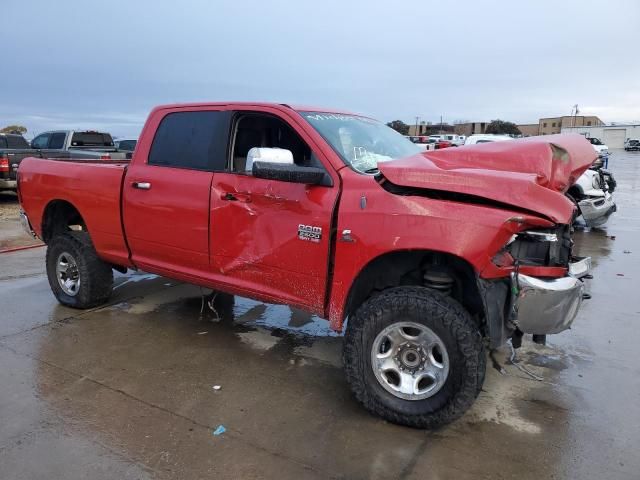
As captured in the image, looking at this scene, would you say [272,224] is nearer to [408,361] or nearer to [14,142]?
[408,361]

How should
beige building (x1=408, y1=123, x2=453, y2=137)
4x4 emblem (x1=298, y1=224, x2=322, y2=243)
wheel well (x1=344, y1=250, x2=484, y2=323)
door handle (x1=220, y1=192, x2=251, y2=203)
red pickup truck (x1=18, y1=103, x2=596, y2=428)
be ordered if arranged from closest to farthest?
1. red pickup truck (x1=18, y1=103, x2=596, y2=428)
2. wheel well (x1=344, y1=250, x2=484, y2=323)
3. 4x4 emblem (x1=298, y1=224, x2=322, y2=243)
4. door handle (x1=220, y1=192, x2=251, y2=203)
5. beige building (x1=408, y1=123, x2=453, y2=137)

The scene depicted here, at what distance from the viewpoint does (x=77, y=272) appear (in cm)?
A: 531

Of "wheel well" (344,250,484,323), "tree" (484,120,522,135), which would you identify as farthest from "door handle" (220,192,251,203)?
"tree" (484,120,522,135)

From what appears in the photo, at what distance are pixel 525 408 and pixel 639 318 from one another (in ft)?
8.14

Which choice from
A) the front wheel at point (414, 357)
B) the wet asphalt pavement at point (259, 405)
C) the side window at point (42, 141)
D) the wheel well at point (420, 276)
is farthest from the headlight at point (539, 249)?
the side window at point (42, 141)

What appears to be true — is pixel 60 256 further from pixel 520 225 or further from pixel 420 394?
pixel 520 225

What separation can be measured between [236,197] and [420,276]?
58.9 inches

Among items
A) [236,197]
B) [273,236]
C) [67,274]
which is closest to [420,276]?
[273,236]

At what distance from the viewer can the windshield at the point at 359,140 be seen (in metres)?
3.73

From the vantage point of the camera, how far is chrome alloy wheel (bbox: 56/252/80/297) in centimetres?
534

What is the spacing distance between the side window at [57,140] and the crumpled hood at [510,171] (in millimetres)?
13724

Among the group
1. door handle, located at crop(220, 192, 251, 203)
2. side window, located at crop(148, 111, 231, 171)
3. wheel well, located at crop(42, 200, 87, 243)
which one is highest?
side window, located at crop(148, 111, 231, 171)

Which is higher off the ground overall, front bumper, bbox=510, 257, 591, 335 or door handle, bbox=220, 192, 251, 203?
door handle, bbox=220, 192, 251, 203

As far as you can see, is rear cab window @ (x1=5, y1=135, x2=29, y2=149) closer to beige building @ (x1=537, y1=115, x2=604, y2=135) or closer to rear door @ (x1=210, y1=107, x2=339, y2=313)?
rear door @ (x1=210, y1=107, x2=339, y2=313)
